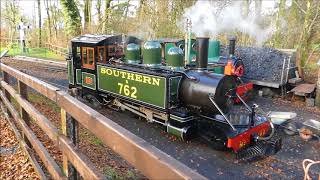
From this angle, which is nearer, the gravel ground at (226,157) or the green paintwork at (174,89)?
the gravel ground at (226,157)

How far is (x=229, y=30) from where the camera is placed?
66.0 ft

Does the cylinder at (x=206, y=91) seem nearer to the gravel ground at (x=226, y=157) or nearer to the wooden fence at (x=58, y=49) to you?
the gravel ground at (x=226, y=157)

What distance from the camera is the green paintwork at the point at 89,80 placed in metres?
9.91

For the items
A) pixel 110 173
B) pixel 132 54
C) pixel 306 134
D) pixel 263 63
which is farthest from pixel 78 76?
pixel 263 63

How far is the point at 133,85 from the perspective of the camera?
8.27 meters

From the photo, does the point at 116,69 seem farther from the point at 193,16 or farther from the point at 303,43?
the point at 193,16

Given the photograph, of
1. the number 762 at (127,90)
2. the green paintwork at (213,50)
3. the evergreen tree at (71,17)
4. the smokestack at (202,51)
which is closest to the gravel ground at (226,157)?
the number 762 at (127,90)

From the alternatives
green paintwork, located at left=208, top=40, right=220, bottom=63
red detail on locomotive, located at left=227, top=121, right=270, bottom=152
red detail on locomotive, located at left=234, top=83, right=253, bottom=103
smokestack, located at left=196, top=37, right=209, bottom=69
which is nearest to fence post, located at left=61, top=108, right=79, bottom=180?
red detail on locomotive, located at left=227, top=121, right=270, bottom=152

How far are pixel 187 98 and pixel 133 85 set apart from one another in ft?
5.73

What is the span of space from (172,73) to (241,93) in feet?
13.9

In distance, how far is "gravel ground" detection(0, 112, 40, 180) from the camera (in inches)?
153

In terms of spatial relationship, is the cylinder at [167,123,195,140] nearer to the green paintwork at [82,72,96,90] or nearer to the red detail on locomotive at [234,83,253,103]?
the green paintwork at [82,72,96,90]

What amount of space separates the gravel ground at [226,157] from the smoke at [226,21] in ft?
36.1

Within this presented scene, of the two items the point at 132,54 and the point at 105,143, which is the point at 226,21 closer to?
the point at 132,54
